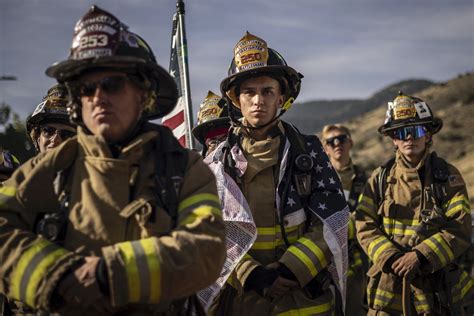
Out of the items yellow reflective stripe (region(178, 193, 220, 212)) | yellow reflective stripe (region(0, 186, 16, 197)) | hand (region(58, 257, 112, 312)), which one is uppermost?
yellow reflective stripe (region(0, 186, 16, 197))

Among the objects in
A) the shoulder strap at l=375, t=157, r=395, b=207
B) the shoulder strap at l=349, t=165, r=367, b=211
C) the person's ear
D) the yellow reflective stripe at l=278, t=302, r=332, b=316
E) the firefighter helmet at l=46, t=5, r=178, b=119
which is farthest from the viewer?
the shoulder strap at l=349, t=165, r=367, b=211

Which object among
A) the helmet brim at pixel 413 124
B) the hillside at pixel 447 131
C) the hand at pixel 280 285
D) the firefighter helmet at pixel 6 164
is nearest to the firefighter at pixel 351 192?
the helmet brim at pixel 413 124

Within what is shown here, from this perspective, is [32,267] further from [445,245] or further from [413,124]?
[413,124]

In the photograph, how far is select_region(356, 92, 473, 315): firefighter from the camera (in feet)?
18.4

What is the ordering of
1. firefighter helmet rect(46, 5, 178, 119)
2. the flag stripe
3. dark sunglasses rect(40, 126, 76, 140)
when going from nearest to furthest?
firefighter helmet rect(46, 5, 178, 119) → dark sunglasses rect(40, 126, 76, 140) → the flag stripe

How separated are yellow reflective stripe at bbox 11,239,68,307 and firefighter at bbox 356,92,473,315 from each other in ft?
12.1

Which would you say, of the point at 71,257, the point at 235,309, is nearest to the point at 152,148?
the point at 71,257

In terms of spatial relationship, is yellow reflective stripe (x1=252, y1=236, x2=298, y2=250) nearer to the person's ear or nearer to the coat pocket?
the person's ear

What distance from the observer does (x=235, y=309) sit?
4.48m

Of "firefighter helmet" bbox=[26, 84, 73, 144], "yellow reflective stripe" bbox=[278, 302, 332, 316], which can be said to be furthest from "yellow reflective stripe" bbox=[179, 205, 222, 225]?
"firefighter helmet" bbox=[26, 84, 73, 144]

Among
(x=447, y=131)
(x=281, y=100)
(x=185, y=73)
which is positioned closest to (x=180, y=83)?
(x=185, y=73)

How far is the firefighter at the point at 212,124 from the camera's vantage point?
6812 millimetres

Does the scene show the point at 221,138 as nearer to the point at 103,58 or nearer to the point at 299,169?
the point at 299,169

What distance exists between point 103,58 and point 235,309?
2.29 meters
